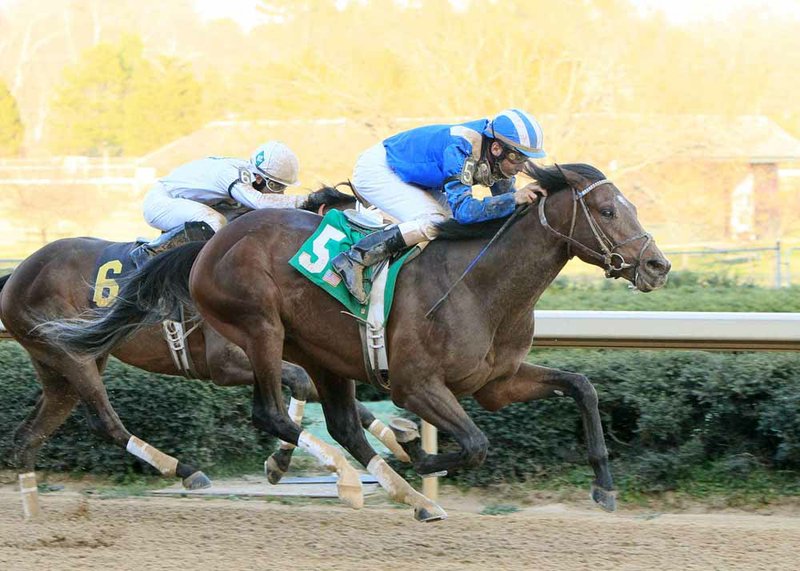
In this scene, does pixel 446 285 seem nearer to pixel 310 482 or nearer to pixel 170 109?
pixel 310 482

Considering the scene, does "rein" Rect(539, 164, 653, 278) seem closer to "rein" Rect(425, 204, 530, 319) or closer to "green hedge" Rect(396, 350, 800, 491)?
"rein" Rect(425, 204, 530, 319)

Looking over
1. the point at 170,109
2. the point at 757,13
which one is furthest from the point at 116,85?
the point at 757,13

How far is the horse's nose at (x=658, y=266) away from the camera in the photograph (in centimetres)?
409

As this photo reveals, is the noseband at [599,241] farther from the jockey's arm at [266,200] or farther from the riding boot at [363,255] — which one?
the jockey's arm at [266,200]

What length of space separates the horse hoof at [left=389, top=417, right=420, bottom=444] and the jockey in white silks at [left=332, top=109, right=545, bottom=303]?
3.39 feet

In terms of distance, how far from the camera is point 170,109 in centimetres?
2439

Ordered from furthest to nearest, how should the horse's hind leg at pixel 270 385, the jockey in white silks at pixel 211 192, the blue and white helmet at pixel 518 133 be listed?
the jockey in white silks at pixel 211 192 < the horse's hind leg at pixel 270 385 < the blue and white helmet at pixel 518 133

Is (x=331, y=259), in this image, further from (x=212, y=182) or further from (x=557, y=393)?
(x=212, y=182)

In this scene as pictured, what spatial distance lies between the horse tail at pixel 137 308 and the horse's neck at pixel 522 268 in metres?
1.56

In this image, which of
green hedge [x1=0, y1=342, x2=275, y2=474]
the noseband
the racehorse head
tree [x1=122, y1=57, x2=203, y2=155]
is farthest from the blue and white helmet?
tree [x1=122, y1=57, x2=203, y2=155]

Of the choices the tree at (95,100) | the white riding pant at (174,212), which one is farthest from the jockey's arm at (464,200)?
the tree at (95,100)

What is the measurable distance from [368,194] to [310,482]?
6.00 ft

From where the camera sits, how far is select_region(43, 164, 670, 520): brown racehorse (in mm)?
4277

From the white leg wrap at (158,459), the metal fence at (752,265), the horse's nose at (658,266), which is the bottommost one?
the metal fence at (752,265)
